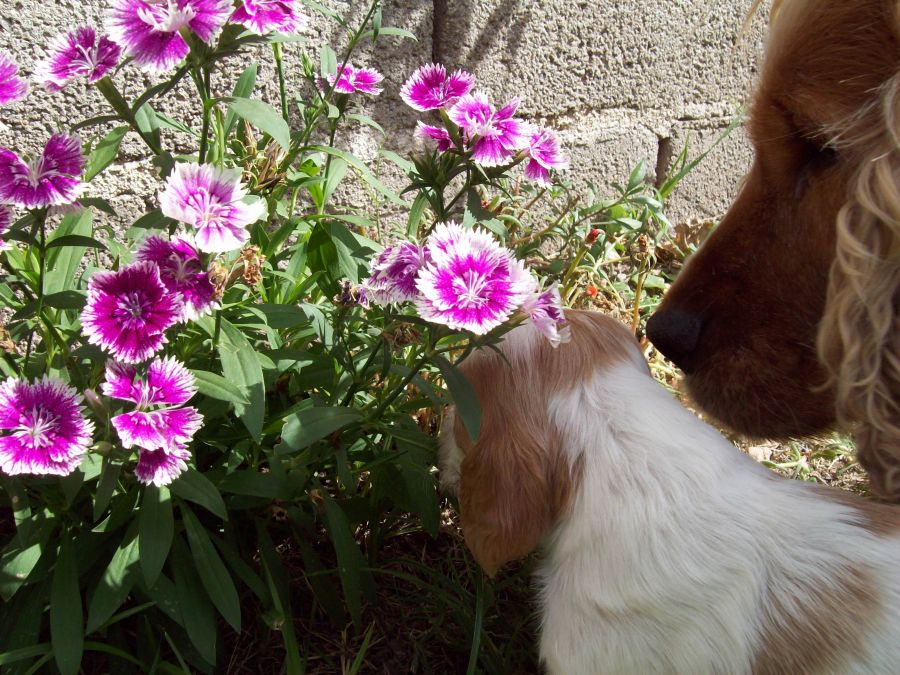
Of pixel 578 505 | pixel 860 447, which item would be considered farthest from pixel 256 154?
pixel 860 447

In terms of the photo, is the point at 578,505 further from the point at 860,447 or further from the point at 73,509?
the point at 73,509

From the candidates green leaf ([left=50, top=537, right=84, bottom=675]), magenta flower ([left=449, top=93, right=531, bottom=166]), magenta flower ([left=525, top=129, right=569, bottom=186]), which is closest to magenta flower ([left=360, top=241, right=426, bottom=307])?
magenta flower ([left=449, top=93, right=531, bottom=166])

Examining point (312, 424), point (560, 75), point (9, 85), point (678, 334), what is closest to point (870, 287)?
point (678, 334)

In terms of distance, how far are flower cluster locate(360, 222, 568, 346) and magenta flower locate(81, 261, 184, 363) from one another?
366 millimetres

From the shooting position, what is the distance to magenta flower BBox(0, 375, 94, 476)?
134 centimetres

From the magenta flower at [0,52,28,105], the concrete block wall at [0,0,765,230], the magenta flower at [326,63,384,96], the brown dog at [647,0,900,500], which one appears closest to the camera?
the magenta flower at [0,52,28,105]

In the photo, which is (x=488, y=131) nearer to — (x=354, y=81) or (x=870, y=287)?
(x=354, y=81)

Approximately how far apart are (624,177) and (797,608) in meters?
2.50

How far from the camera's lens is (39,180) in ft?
4.79

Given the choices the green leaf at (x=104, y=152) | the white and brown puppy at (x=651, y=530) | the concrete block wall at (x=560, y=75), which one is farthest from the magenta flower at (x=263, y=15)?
the concrete block wall at (x=560, y=75)

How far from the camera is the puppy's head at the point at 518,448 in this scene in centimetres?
172

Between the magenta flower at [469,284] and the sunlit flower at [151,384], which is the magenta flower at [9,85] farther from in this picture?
the magenta flower at [469,284]

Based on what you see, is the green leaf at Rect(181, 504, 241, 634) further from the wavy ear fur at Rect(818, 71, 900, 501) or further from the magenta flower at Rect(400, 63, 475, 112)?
the wavy ear fur at Rect(818, 71, 900, 501)

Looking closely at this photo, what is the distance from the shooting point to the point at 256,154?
7.44ft
